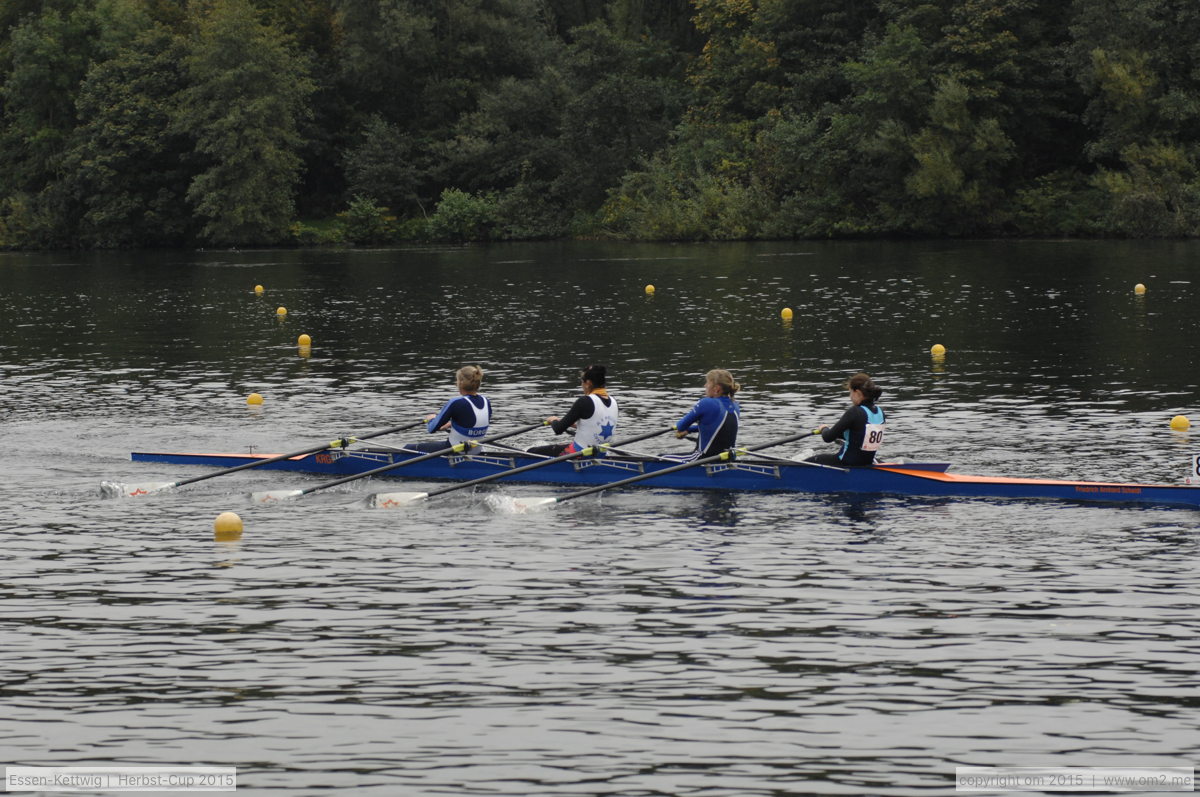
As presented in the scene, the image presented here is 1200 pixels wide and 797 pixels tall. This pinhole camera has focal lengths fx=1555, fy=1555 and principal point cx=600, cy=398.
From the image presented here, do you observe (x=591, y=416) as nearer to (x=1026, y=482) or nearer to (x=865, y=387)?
(x=865, y=387)

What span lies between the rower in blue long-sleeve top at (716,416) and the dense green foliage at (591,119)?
54.8m

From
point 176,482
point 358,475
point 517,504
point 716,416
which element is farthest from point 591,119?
point 517,504

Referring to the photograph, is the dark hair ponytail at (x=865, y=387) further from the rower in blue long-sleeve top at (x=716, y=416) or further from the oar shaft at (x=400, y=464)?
the oar shaft at (x=400, y=464)

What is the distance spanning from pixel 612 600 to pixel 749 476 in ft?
18.8

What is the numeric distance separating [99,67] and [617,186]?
3152 cm

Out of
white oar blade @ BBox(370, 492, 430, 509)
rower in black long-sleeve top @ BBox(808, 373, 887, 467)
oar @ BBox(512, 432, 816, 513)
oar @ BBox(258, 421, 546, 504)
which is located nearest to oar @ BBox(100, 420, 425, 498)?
oar @ BBox(258, 421, 546, 504)

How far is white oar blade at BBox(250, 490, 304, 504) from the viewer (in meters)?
20.8

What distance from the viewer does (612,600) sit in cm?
1531

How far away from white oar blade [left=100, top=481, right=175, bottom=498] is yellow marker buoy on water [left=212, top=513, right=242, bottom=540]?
3.01 meters

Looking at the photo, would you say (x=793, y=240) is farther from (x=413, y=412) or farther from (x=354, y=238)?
(x=413, y=412)

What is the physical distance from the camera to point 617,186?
87.9 m

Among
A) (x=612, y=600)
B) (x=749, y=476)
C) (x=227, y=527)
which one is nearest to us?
(x=612, y=600)

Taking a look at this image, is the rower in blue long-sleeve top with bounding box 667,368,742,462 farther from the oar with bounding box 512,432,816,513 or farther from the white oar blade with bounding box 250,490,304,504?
the white oar blade with bounding box 250,490,304,504

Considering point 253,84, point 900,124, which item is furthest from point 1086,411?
point 253,84
